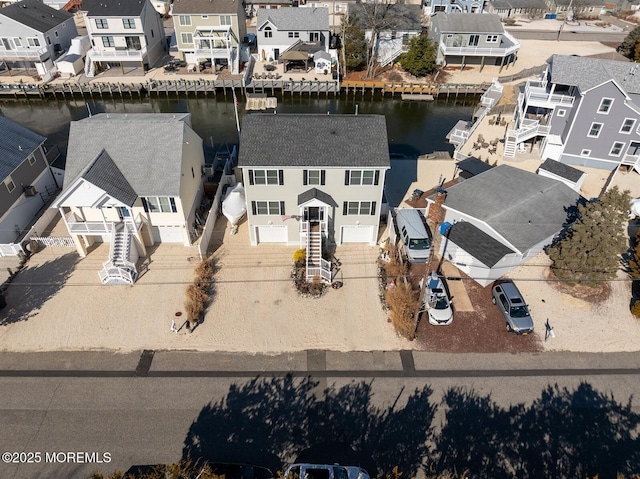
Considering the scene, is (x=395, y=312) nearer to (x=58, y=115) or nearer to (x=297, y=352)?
(x=297, y=352)

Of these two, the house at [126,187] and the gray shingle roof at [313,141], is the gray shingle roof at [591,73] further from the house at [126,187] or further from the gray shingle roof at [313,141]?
the house at [126,187]

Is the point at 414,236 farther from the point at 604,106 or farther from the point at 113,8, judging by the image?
the point at 113,8

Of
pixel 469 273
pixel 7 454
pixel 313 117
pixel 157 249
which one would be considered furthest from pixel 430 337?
pixel 7 454

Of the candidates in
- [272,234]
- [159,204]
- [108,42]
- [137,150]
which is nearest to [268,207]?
[272,234]

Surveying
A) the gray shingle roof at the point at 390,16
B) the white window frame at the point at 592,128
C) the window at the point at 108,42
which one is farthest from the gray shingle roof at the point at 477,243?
the window at the point at 108,42

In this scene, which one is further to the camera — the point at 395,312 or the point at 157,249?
the point at 157,249

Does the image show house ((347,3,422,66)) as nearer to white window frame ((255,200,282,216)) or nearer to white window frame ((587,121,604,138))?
white window frame ((587,121,604,138))
